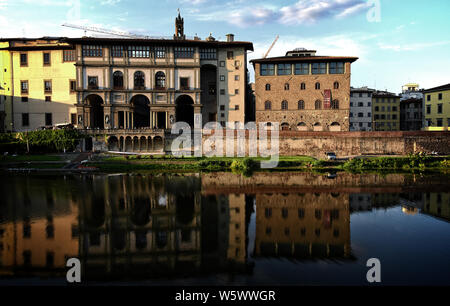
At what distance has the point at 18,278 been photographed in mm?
13086

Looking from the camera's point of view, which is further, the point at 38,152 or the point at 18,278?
the point at 38,152

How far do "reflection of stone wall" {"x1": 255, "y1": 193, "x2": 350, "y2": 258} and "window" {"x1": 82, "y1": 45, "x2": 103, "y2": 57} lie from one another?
41.2 metres

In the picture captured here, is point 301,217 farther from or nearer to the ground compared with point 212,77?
nearer to the ground

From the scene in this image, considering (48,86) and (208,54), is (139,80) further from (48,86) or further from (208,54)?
(48,86)

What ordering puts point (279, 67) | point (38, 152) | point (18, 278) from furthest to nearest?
point (279, 67) < point (38, 152) < point (18, 278)

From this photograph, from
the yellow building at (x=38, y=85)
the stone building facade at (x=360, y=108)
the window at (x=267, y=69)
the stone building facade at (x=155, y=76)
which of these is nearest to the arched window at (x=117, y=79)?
the stone building facade at (x=155, y=76)

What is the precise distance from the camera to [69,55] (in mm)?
56500

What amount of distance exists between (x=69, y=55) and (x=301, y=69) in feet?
136

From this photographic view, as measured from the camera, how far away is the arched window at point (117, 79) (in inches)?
2140

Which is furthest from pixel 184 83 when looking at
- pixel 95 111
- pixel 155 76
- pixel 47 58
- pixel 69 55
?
pixel 47 58
